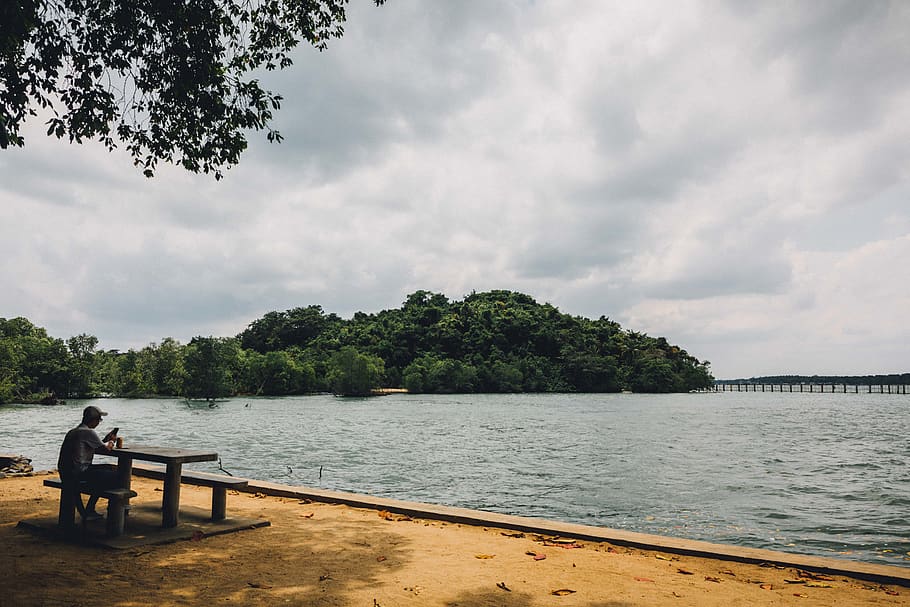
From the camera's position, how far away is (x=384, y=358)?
13100 centimetres

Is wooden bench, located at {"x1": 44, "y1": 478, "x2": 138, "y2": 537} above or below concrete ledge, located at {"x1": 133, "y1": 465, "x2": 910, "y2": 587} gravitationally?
above

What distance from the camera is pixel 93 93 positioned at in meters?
9.54

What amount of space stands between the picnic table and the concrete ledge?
294cm

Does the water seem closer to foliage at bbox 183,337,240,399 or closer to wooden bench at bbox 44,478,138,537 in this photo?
wooden bench at bbox 44,478,138,537

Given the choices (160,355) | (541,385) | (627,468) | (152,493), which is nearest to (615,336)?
(541,385)

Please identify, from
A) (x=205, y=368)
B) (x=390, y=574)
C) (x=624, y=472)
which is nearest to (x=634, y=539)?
(x=390, y=574)

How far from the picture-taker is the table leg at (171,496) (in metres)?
7.43

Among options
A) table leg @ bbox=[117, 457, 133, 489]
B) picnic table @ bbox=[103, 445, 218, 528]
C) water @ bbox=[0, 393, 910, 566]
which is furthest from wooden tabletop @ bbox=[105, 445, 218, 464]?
water @ bbox=[0, 393, 910, 566]

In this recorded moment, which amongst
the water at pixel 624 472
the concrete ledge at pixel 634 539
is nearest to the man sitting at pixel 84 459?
the concrete ledge at pixel 634 539

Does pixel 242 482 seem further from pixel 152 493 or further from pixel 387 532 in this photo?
pixel 152 493

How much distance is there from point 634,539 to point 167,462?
5594 millimetres

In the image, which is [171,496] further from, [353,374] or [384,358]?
[384,358]

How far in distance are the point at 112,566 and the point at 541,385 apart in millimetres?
126096

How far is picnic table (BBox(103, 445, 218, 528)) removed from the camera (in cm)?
718
